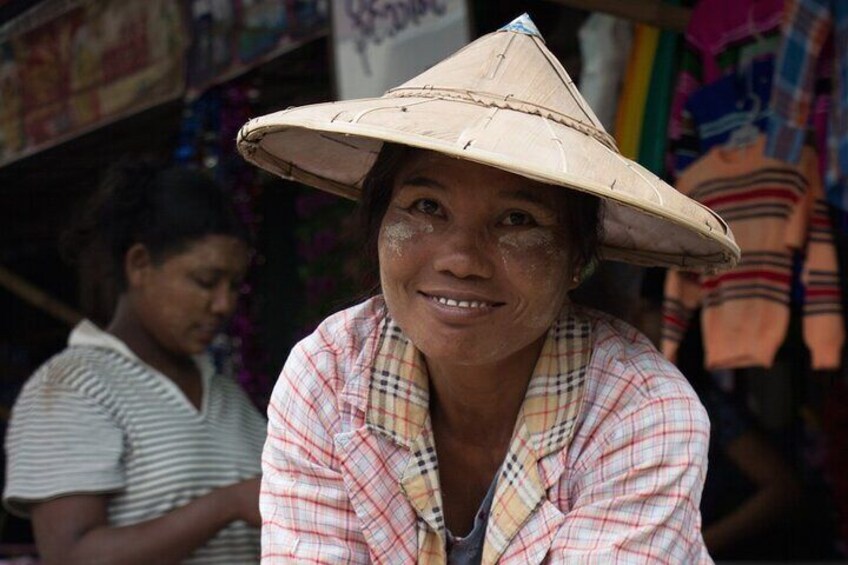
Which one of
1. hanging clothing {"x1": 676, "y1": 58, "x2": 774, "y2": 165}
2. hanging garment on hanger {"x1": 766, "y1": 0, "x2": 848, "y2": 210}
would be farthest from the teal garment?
hanging garment on hanger {"x1": 766, "y1": 0, "x2": 848, "y2": 210}

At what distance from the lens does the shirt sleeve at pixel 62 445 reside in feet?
9.93

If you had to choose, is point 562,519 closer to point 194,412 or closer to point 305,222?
point 194,412

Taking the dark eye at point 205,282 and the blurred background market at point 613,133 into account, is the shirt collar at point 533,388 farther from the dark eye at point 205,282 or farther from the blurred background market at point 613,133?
the dark eye at point 205,282

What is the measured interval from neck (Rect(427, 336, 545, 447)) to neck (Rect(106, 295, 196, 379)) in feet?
4.14

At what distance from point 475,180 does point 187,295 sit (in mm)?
1536

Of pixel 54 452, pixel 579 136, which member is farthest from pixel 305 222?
pixel 579 136

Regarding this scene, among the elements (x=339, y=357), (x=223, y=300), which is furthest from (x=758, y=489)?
(x=339, y=357)

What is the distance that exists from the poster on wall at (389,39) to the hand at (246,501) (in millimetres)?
1005

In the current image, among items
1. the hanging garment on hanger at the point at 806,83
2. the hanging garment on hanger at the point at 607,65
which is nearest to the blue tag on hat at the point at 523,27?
the hanging garment on hanger at the point at 806,83

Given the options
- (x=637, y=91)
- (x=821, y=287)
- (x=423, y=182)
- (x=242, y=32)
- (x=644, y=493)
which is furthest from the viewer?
(x=242, y=32)

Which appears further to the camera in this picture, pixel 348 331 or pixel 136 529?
pixel 136 529

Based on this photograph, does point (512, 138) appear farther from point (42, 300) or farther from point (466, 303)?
point (42, 300)

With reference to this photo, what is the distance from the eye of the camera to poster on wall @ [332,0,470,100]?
3.31 m

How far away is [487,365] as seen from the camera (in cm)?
216
